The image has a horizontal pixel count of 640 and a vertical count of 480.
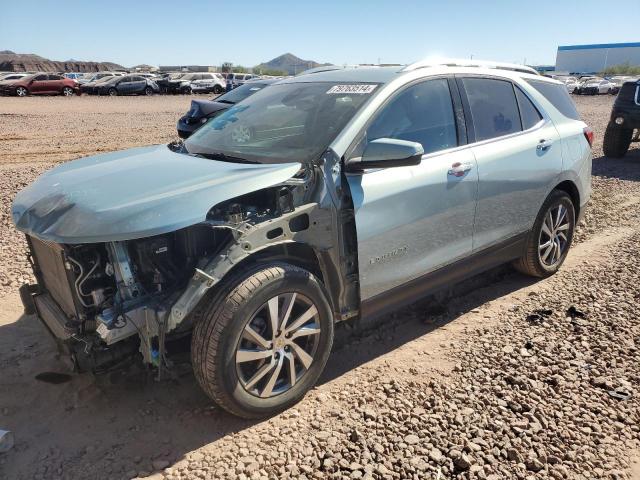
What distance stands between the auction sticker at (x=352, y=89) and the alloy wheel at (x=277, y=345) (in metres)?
1.46

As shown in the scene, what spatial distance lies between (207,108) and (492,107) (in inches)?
252

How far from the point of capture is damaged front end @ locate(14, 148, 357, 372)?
103 inches

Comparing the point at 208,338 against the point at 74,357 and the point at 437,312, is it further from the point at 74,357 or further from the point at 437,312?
the point at 437,312

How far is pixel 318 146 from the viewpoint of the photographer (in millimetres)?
3184

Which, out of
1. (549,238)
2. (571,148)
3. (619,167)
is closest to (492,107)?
(571,148)

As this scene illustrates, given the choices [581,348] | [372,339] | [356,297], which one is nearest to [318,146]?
[356,297]

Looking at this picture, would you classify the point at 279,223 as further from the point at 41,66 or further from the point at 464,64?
the point at 41,66

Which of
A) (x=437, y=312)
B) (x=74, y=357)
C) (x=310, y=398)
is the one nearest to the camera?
(x=74, y=357)

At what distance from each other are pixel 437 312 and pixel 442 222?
3.20 feet

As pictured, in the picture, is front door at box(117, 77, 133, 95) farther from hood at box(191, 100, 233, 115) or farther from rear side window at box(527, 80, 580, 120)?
rear side window at box(527, 80, 580, 120)

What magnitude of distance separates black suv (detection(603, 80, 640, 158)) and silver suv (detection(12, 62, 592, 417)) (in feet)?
25.3

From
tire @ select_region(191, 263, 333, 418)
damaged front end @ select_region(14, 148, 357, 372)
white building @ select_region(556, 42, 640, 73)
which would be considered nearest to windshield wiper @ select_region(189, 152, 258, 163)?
damaged front end @ select_region(14, 148, 357, 372)

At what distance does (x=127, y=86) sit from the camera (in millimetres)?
35125

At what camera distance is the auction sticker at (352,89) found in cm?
347
